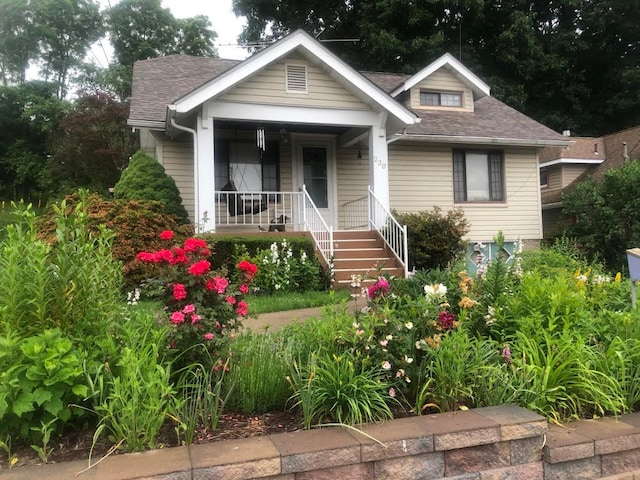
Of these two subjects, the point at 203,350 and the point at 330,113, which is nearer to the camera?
the point at 203,350

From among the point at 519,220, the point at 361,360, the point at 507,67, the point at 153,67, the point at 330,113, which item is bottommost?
the point at 361,360

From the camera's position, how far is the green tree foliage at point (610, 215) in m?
13.8

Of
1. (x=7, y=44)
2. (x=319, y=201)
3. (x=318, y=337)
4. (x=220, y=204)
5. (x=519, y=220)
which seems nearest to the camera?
(x=318, y=337)

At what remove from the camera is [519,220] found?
14352mm

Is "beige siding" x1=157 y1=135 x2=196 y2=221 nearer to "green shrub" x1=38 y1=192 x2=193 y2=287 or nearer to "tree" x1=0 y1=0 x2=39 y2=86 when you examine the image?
"green shrub" x1=38 y1=192 x2=193 y2=287

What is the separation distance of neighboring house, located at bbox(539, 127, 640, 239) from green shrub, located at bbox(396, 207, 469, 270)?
11.1 metres

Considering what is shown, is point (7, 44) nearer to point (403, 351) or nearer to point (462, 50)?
point (462, 50)

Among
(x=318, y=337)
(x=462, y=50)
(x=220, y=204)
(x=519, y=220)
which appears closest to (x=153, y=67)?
(x=220, y=204)

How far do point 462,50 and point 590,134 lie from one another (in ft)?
32.5

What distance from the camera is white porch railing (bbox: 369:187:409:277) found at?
988 cm

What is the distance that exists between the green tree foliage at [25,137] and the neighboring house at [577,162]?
2439 centimetres

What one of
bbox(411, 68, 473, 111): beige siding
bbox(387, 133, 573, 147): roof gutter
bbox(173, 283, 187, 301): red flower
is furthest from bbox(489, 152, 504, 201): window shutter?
bbox(173, 283, 187, 301): red flower

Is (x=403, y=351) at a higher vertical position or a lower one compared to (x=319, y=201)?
lower

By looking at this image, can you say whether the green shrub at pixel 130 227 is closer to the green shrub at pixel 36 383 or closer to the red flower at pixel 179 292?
the red flower at pixel 179 292
